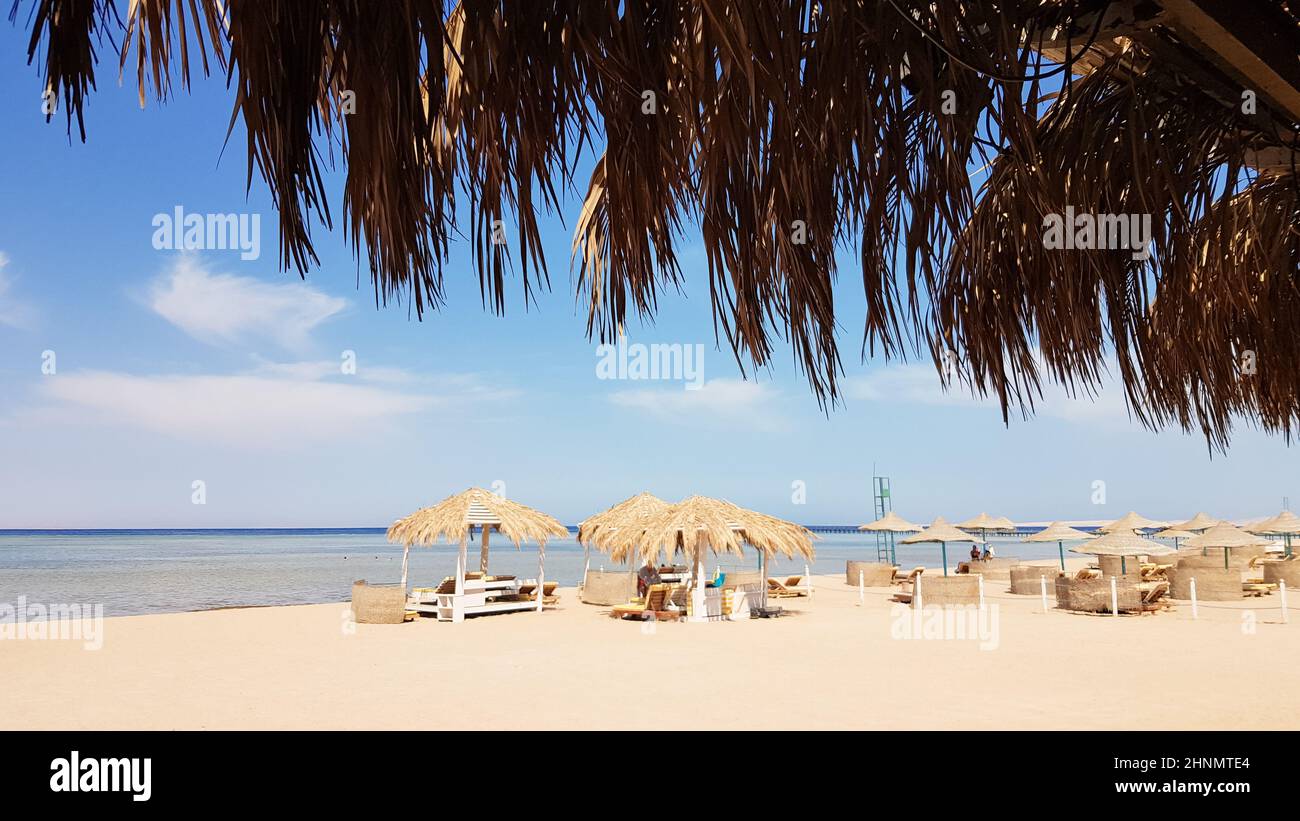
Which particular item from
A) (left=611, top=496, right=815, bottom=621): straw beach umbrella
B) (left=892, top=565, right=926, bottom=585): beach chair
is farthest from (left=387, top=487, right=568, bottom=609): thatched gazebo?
(left=892, top=565, right=926, bottom=585): beach chair

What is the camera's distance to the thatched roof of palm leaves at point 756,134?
1.21 m

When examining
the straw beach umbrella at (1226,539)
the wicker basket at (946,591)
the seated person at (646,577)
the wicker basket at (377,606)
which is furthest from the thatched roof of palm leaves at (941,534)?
the wicker basket at (377,606)

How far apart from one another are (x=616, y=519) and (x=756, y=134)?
60.4 feet

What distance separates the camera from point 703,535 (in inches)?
650

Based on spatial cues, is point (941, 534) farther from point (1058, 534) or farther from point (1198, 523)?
point (1198, 523)

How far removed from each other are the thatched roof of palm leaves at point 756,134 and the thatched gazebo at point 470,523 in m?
15.2

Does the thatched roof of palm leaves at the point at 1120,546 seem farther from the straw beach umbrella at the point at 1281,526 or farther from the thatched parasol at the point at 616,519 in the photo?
the thatched parasol at the point at 616,519

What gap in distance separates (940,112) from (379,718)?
8.13m

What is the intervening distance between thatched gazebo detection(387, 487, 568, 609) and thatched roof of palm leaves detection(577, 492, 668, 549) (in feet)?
2.55

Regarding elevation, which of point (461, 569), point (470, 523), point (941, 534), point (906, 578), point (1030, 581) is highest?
point (470, 523)

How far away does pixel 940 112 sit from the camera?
1.69 m

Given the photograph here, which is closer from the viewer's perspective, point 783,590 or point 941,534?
point 783,590

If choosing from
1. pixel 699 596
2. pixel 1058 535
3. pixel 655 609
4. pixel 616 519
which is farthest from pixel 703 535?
Result: pixel 1058 535
